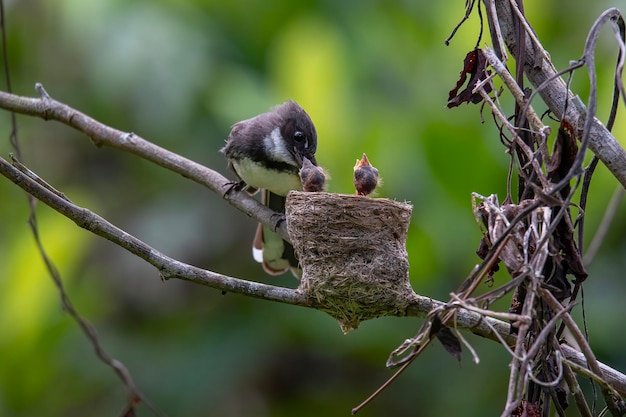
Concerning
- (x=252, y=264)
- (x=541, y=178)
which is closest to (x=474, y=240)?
(x=252, y=264)

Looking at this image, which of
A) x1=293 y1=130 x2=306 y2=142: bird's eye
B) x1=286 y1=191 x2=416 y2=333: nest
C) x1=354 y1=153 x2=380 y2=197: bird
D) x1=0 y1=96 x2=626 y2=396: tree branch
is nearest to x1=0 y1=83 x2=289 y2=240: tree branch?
x1=354 y1=153 x2=380 y2=197: bird

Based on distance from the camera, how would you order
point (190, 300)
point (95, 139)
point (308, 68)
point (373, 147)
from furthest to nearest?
point (190, 300), point (308, 68), point (373, 147), point (95, 139)

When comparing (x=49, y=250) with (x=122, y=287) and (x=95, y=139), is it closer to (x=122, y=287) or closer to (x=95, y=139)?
(x=95, y=139)

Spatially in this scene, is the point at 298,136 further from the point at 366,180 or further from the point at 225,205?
the point at 225,205

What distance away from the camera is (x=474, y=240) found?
509 centimetres

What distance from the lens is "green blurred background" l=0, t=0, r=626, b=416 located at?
510 cm

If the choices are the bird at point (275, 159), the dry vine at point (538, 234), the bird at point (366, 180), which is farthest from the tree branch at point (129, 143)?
the dry vine at point (538, 234)

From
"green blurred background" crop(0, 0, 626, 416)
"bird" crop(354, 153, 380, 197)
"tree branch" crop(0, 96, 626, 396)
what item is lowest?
"green blurred background" crop(0, 0, 626, 416)

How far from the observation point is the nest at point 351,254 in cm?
311

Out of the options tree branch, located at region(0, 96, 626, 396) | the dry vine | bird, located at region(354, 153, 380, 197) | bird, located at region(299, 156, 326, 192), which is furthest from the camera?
bird, located at region(299, 156, 326, 192)

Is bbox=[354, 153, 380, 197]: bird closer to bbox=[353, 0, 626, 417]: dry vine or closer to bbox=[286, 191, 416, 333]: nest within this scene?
bbox=[286, 191, 416, 333]: nest

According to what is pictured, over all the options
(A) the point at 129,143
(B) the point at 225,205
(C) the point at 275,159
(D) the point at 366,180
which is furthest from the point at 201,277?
(B) the point at 225,205

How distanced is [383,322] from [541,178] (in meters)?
3.21

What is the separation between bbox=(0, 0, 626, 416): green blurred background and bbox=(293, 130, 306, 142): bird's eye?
0.42ft
